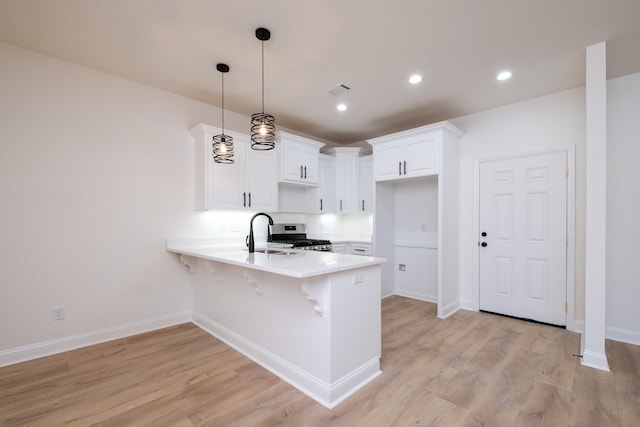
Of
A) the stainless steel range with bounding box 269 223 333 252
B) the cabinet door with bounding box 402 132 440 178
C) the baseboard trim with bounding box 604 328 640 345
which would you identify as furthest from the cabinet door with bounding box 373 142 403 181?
the baseboard trim with bounding box 604 328 640 345

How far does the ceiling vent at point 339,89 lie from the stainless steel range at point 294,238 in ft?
6.79

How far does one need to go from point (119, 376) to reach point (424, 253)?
4048 mm

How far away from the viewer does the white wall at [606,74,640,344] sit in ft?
9.83

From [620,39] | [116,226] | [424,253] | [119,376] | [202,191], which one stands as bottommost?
[119,376]

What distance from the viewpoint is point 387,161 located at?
4262mm

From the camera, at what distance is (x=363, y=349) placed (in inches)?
91.1

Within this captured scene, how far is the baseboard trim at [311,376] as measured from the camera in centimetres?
205

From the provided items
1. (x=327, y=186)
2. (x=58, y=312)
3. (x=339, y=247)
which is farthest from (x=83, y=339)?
(x=327, y=186)

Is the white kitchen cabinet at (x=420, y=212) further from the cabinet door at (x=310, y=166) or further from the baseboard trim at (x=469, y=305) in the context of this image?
the cabinet door at (x=310, y=166)

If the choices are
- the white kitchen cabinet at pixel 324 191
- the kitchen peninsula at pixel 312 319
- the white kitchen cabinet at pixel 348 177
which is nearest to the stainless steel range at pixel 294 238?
the white kitchen cabinet at pixel 324 191

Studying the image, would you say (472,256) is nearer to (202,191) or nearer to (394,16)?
→ (394,16)

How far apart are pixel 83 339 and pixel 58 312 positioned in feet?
1.18

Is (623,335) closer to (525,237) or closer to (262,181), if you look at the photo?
(525,237)

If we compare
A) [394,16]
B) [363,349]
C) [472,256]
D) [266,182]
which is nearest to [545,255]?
[472,256]
